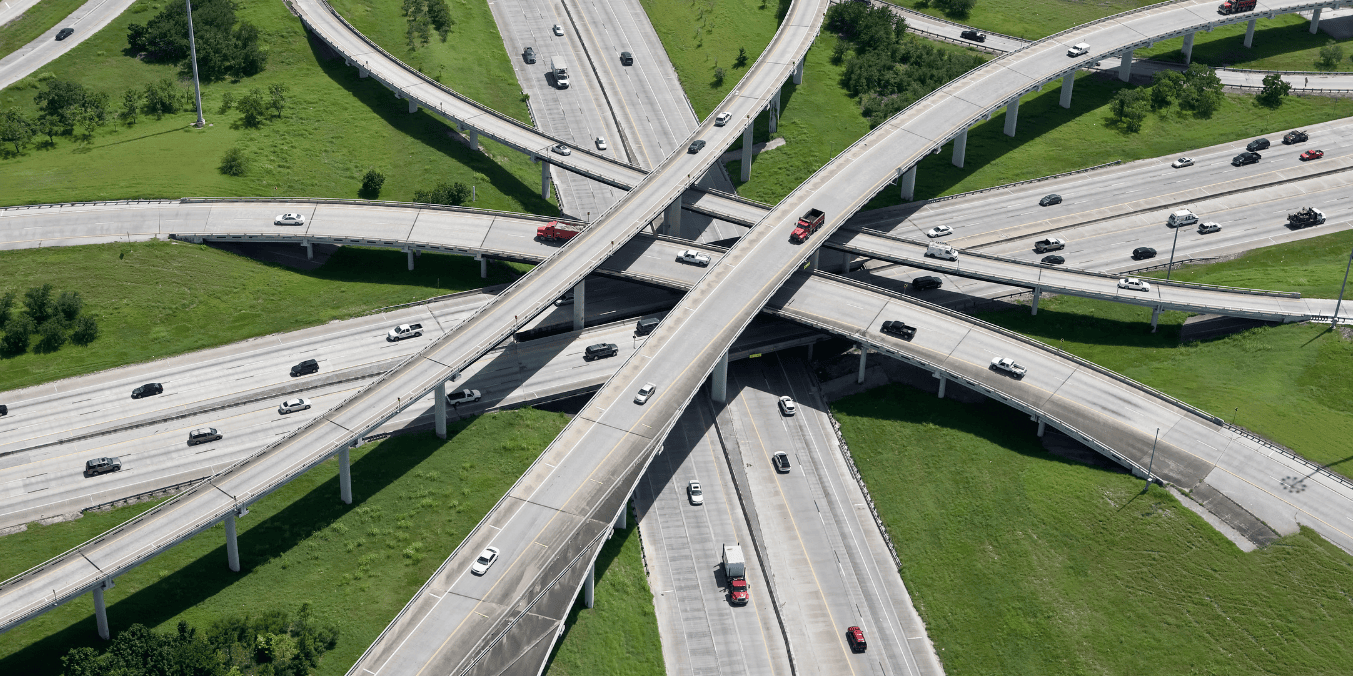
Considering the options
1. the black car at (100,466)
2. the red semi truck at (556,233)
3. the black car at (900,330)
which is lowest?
the black car at (100,466)

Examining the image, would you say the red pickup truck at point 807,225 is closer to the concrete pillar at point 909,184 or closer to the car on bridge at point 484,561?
the concrete pillar at point 909,184

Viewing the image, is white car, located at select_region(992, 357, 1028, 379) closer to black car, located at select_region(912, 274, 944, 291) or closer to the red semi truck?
black car, located at select_region(912, 274, 944, 291)

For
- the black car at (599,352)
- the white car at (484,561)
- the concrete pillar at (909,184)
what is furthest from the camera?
the concrete pillar at (909,184)

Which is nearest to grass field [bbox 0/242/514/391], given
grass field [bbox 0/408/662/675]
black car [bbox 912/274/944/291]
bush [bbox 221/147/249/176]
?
bush [bbox 221/147/249/176]

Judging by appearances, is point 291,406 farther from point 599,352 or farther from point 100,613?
point 599,352

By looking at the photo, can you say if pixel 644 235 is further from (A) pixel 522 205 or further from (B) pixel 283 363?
(B) pixel 283 363

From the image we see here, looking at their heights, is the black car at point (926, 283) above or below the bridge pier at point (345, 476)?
above

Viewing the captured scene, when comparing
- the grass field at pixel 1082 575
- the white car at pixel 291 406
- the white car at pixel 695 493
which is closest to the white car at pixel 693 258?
the grass field at pixel 1082 575

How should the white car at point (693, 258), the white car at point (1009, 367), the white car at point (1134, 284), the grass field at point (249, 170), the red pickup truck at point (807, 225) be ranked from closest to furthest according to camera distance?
the white car at point (1009, 367) → the white car at point (1134, 284) → the red pickup truck at point (807, 225) → the white car at point (693, 258) → the grass field at point (249, 170)

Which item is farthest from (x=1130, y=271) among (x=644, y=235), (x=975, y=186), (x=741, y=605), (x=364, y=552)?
(x=364, y=552)
